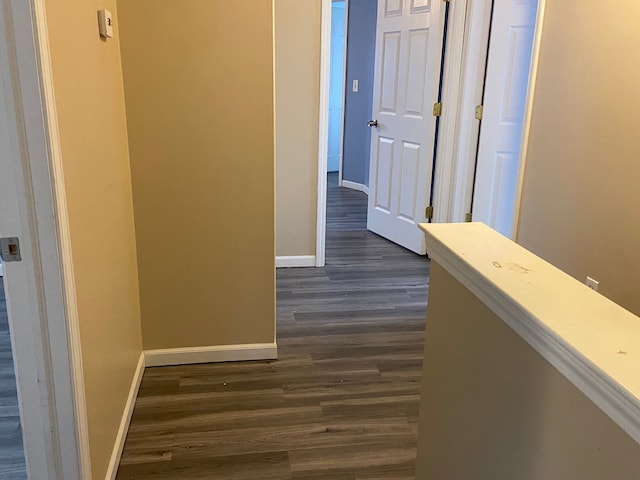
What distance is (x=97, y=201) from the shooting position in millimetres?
1862

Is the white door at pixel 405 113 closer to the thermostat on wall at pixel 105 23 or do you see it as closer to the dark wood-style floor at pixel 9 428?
the thermostat on wall at pixel 105 23

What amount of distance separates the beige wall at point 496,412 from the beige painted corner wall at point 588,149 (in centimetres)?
150

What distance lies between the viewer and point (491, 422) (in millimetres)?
1241

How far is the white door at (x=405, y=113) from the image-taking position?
413 centimetres

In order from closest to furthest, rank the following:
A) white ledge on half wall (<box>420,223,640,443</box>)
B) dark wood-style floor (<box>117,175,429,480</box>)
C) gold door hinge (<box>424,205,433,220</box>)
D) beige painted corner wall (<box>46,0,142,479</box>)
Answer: white ledge on half wall (<box>420,223,640,443</box>), beige painted corner wall (<box>46,0,142,479</box>), dark wood-style floor (<box>117,175,429,480</box>), gold door hinge (<box>424,205,433,220</box>)

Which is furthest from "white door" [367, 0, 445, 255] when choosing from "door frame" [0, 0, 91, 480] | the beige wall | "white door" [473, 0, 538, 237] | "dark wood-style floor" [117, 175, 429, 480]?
"door frame" [0, 0, 91, 480]

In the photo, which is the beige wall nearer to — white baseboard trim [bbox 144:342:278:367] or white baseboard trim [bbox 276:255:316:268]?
white baseboard trim [bbox 144:342:278:367]

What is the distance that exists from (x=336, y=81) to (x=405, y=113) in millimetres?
3684

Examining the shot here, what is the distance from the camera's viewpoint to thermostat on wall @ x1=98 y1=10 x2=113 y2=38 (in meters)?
1.94

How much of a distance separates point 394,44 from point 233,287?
2667 mm

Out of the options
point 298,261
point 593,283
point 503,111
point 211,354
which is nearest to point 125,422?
point 211,354

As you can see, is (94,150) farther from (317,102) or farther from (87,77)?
(317,102)

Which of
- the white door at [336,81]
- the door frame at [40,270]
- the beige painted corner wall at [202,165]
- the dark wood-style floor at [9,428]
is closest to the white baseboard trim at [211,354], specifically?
the beige painted corner wall at [202,165]

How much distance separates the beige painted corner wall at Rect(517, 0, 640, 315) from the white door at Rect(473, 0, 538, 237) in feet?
1.34
